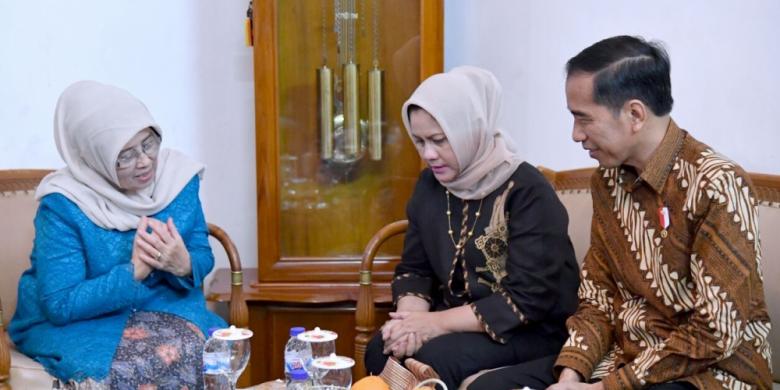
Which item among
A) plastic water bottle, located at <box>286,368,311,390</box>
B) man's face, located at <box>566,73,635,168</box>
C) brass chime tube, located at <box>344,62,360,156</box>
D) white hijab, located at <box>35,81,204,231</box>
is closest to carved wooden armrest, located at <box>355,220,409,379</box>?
brass chime tube, located at <box>344,62,360,156</box>

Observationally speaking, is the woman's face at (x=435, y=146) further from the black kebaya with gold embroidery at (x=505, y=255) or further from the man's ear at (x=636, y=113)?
the man's ear at (x=636, y=113)

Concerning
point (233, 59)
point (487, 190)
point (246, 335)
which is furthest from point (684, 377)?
point (233, 59)

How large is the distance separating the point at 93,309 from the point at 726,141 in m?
1.65

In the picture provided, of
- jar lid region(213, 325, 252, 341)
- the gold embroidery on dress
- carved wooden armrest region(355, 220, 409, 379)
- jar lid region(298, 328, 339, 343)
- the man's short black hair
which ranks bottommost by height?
carved wooden armrest region(355, 220, 409, 379)

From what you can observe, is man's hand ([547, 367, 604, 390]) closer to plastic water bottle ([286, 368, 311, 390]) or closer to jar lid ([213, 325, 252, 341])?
plastic water bottle ([286, 368, 311, 390])

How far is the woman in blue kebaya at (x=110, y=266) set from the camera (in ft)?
6.67

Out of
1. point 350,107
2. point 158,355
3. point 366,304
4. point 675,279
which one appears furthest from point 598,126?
point 350,107

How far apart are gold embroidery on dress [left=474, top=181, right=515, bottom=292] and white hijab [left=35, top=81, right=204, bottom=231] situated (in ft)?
2.77

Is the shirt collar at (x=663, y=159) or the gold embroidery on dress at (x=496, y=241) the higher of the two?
the shirt collar at (x=663, y=159)

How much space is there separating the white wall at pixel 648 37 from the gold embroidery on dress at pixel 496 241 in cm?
62

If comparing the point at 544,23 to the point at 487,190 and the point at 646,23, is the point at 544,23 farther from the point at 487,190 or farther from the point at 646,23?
the point at 487,190

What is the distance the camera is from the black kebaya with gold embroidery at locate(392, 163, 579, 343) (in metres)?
2.02

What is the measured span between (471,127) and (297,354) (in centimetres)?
70

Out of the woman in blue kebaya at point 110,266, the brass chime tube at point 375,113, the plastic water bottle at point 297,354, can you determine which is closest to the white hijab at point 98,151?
the woman in blue kebaya at point 110,266
